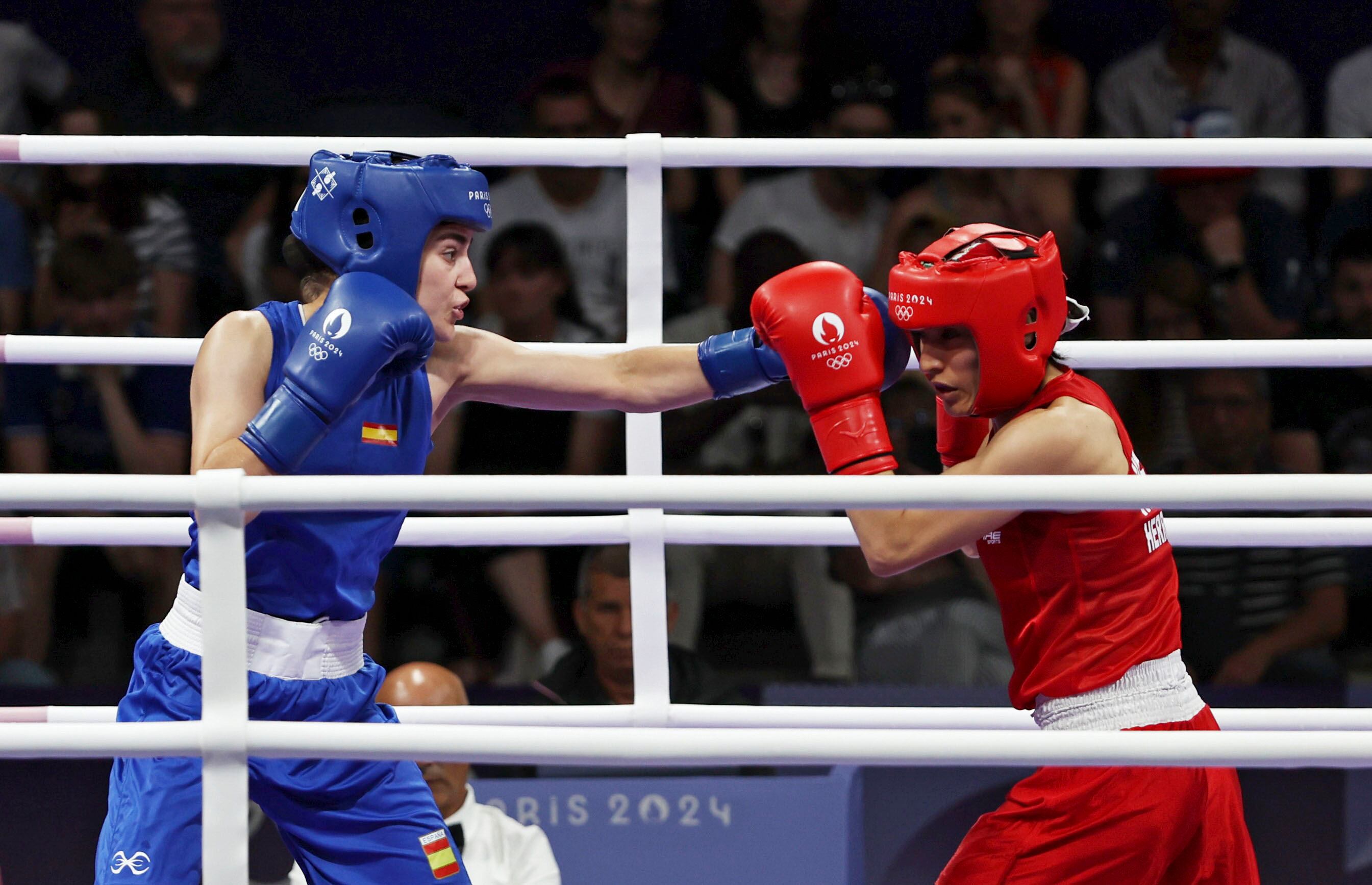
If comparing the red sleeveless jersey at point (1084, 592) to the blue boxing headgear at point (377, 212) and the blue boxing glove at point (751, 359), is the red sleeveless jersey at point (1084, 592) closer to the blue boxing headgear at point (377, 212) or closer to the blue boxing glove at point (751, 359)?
the blue boxing glove at point (751, 359)

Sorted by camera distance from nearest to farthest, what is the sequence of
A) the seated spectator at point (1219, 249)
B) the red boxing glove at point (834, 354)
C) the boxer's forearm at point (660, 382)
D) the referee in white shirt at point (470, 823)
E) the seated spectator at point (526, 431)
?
the red boxing glove at point (834, 354) < the boxer's forearm at point (660, 382) < the referee in white shirt at point (470, 823) < the seated spectator at point (526, 431) < the seated spectator at point (1219, 249)

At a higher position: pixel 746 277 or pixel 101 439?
pixel 746 277

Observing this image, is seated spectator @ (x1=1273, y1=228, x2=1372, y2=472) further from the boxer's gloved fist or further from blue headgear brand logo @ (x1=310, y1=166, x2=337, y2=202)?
blue headgear brand logo @ (x1=310, y1=166, x2=337, y2=202)

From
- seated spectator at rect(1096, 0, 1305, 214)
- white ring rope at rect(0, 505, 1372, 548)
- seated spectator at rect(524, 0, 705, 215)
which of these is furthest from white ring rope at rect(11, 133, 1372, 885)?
seated spectator at rect(1096, 0, 1305, 214)

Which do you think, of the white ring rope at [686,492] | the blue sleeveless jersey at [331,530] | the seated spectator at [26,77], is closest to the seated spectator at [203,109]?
the seated spectator at [26,77]

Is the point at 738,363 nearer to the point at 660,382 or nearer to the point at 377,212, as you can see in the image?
the point at 660,382

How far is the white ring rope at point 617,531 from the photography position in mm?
2369

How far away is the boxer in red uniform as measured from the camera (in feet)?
6.26

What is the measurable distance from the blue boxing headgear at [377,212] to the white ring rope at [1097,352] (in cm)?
33

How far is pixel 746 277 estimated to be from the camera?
412 centimetres

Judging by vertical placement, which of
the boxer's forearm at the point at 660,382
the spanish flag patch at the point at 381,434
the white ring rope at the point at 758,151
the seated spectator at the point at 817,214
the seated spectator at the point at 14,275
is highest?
the seated spectator at the point at 817,214

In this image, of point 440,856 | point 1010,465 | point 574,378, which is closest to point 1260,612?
point 1010,465

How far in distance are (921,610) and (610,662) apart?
85 centimetres

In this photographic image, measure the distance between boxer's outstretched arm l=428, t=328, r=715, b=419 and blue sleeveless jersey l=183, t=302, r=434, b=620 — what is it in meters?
0.17
